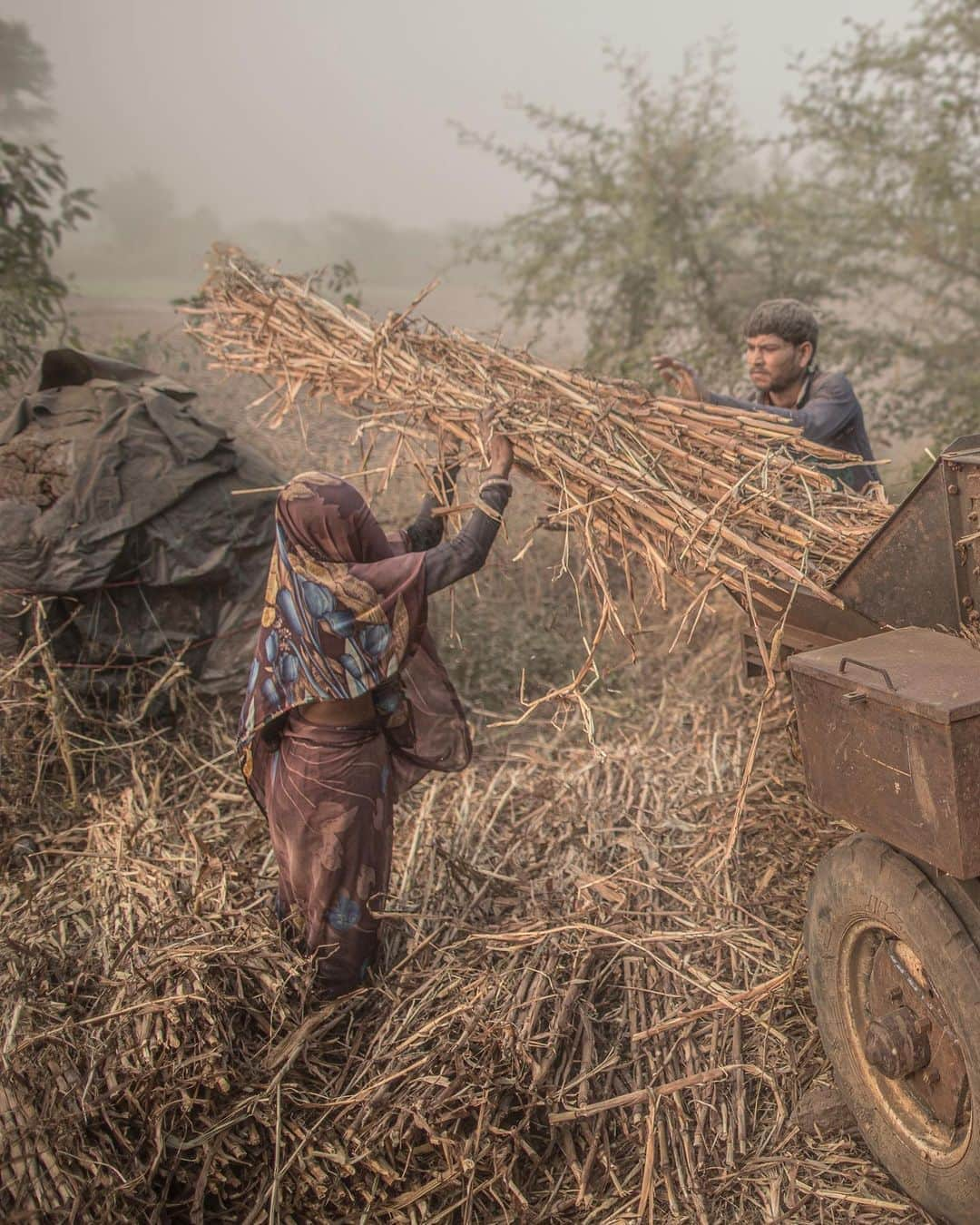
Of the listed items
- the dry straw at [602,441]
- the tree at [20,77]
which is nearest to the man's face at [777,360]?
the dry straw at [602,441]

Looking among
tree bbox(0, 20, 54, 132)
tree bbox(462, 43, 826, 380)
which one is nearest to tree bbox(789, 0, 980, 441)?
tree bbox(462, 43, 826, 380)

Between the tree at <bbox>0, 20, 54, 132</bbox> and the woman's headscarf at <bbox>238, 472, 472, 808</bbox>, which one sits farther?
the tree at <bbox>0, 20, 54, 132</bbox>

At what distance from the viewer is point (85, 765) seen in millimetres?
3822

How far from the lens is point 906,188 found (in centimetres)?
763

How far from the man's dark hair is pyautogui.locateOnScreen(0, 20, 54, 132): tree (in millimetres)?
12123

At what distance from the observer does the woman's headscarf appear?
2.30 metres

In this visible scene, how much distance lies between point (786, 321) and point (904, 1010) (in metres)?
2.26

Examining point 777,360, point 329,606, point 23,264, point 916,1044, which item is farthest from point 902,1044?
point 23,264

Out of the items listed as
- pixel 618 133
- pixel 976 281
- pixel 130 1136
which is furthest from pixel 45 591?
pixel 976 281

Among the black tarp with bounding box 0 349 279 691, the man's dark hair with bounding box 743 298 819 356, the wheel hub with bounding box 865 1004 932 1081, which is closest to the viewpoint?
the wheel hub with bounding box 865 1004 932 1081

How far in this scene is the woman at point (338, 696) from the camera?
7.59 feet

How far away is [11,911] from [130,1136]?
3.25 feet

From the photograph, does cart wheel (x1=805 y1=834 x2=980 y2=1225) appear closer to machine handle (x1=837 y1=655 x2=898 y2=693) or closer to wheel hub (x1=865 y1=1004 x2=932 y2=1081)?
wheel hub (x1=865 y1=1004 x2=932 y2=1081)

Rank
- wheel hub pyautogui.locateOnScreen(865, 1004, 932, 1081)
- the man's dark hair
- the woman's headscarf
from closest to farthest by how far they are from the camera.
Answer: wheel hub pyautogui.locateOnScreen(865, 1004, 932, 1081) → the woman's headscarf → the man's dark hair
